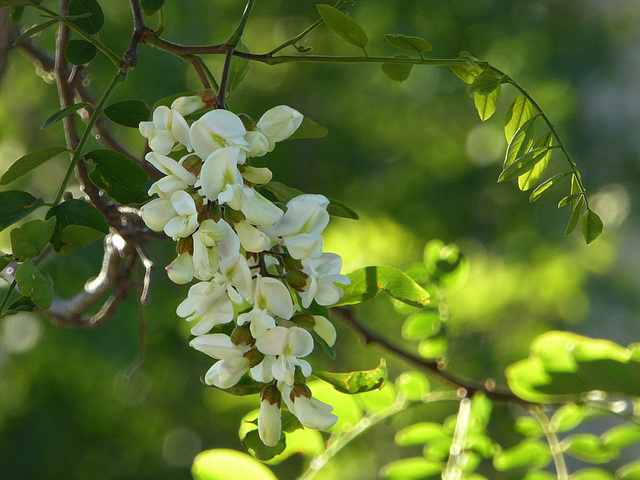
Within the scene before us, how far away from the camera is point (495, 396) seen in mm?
455

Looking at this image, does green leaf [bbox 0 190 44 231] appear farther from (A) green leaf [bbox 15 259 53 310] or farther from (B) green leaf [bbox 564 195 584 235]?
(B) green leaf [bbox 564 195 584 235]

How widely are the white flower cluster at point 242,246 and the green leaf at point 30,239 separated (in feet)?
0.16

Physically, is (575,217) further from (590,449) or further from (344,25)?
(590,449)

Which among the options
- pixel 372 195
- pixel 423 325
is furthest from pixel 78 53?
pixel 372 195

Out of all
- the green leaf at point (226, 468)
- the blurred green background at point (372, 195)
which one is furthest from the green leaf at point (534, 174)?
the blurred green background at point (372, 195)

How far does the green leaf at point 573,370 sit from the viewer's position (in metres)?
0.41

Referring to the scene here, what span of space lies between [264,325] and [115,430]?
1895mm

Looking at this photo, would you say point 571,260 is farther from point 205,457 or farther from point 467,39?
point 205,457

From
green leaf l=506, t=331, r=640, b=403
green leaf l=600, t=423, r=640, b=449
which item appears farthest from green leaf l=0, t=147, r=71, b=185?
green leaf l=600, t=423, r=640, b=449

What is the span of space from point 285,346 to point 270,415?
32 mm

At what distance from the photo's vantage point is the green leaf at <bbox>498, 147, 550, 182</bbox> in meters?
0.25

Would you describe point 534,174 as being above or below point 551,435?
above

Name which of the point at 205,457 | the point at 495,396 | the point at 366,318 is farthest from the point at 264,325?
the point at 366,318

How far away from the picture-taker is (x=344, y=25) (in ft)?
0.84
